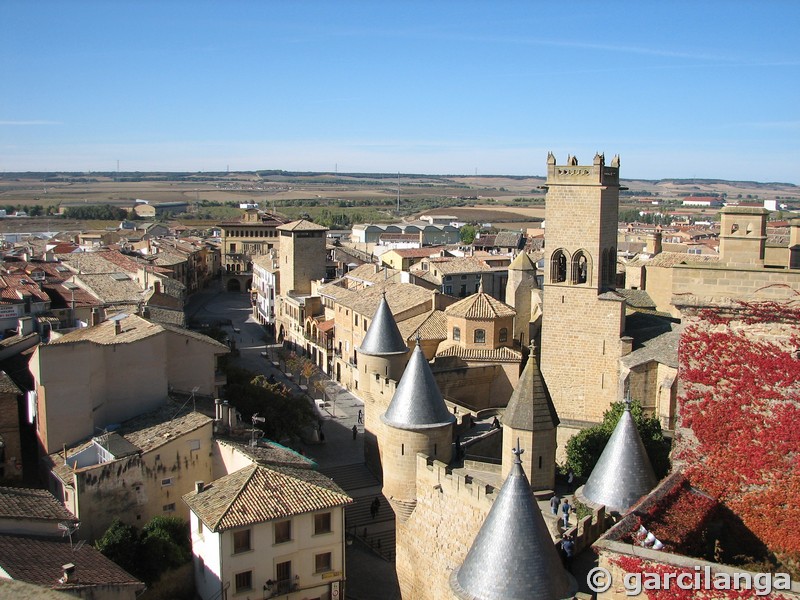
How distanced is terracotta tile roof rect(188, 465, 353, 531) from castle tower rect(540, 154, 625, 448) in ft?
38.9

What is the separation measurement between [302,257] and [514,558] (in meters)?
49.5

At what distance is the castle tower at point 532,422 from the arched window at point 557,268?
43.3ft

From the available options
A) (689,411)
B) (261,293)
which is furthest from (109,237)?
(689,411)

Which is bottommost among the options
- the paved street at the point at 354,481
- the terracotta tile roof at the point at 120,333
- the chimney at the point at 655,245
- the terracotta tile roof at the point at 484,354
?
the paved street at the point at 354,481

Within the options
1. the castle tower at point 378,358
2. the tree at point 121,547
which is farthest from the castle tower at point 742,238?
the tree at point 121,547

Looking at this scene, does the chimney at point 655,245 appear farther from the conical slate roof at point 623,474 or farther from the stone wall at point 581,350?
the conical slate roof at point 623,474

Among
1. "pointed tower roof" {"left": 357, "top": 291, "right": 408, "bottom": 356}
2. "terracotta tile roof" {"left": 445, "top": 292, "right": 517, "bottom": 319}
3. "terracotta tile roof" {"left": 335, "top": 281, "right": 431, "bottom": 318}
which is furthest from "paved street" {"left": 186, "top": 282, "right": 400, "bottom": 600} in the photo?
"terracotta tile roof" {"left": 445, "top": 292, "right": 517, "bottom": 319}

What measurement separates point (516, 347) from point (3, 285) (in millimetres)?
25215

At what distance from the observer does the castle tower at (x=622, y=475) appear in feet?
62.2

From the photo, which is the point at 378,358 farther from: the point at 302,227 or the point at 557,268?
the point at 302,227

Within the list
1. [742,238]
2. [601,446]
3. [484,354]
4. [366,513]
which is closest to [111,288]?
[484,354]

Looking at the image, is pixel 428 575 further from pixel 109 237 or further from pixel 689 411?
pixel 109 237

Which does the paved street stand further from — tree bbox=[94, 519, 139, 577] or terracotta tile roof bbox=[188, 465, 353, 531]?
tree bbox=[94, 519, 139, 577]

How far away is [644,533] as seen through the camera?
14.5 meters
